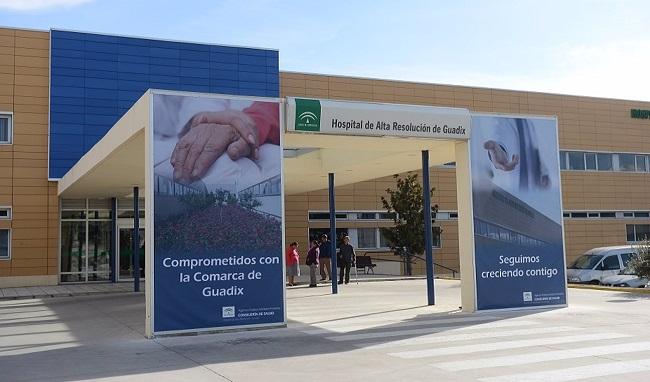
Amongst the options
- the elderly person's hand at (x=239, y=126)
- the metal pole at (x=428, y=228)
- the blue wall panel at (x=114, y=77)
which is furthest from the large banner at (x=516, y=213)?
the blue wall panel at (x=114, y=77)

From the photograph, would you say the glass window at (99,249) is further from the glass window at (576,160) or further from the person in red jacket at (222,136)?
the glass window at (576,160)

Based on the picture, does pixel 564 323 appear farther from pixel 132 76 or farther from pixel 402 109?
pixel 132 76

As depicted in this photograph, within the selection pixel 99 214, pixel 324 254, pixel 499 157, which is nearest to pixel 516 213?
pixel 499 157

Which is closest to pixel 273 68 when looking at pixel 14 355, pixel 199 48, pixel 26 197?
pixel 199 48

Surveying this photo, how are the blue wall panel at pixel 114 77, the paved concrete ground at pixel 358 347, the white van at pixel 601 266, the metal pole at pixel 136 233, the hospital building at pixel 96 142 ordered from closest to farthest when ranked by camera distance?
the paved concrete ground at pixel 358 347 < the metal pole at pixel 136 233 < the white van at pixel 601 266 < the hospital building at pixel 96 142 < the blue wall panel at pixel 114 77

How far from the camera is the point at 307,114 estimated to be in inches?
476

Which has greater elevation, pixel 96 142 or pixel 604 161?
pixel 604 161

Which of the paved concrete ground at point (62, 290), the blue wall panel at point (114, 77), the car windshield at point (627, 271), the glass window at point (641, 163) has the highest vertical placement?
the blue wall panel at point (114, 77)

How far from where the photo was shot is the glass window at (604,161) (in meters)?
37.7

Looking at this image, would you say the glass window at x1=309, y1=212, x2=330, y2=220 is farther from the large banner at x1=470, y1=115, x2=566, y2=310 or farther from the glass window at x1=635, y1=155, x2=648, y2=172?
the glass window at x1=635, y1=155, x2=648, y2=172

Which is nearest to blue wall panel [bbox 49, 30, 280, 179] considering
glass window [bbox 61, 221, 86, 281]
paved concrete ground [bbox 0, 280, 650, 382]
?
glass window [bbox 61, 221, 86, 281]

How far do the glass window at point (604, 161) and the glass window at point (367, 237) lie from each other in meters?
14.6

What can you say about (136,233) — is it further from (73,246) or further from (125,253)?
(73,246)

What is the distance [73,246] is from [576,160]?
26496mm
